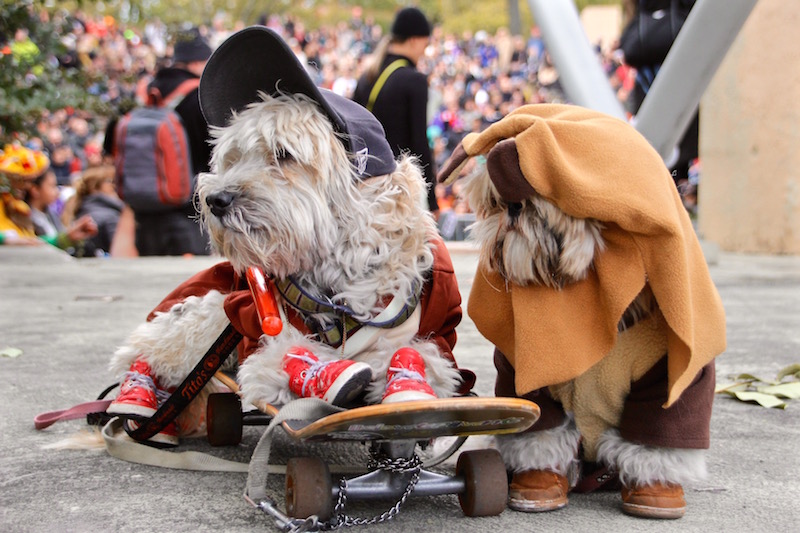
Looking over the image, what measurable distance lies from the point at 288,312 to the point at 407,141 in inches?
158

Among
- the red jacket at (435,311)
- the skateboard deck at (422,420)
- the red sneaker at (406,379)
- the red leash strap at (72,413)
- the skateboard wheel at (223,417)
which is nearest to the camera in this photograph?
the skateboard deck at (422,420)

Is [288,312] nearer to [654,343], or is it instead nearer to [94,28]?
[654,343]

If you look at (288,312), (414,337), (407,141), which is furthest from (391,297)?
(407,141)

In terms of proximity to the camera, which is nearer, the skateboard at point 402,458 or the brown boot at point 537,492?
the skateboard at point 402,458

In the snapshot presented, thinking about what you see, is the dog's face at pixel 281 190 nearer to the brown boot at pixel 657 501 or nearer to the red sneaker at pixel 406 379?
the red sneaker at pixel 406 379

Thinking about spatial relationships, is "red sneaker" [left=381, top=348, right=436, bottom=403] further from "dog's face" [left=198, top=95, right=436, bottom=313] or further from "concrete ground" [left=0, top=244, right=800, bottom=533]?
"concrete ground" [left=0, top=244, right=800, bottom=533]

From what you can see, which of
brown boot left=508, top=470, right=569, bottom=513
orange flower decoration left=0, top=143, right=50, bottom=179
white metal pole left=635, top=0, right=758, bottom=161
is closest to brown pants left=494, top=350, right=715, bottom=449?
brown boot left=508, top=470, right=569, bottom=513

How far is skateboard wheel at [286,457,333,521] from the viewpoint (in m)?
2.23

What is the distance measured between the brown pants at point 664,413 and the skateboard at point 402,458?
251 millimetres

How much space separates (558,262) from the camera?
237cm

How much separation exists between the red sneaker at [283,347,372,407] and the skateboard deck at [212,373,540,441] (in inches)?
4.8

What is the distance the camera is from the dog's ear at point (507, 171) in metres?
2.32

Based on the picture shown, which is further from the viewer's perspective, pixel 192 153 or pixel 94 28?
pixel 94 28

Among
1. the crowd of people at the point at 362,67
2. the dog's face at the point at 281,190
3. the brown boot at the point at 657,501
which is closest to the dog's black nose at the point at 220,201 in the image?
the dog's face at the point at 281,190
